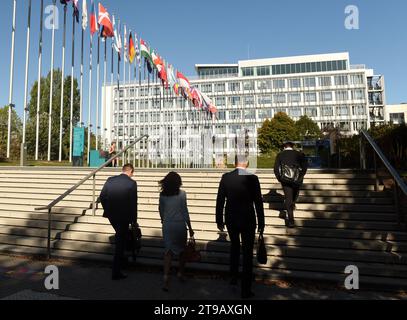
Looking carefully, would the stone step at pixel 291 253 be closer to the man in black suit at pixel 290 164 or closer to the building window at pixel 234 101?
the man in black suit at pixel 290 164

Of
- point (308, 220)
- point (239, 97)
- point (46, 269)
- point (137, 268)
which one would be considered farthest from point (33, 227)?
point (239, 97)

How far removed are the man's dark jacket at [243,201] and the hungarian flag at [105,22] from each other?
19852mm

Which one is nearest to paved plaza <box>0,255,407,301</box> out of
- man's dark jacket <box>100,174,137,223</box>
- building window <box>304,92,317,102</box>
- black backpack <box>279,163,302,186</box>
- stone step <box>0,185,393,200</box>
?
man's dark jacket <box>100,174,137,223</box>

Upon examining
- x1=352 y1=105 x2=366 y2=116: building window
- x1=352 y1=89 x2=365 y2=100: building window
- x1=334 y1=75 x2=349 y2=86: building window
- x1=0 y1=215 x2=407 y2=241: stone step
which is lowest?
x1=0 y1=215 x2=407 y2=241: stone step

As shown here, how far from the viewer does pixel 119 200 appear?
5098 millimetres

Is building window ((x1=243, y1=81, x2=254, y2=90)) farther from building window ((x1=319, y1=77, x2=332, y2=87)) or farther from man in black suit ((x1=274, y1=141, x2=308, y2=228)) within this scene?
man in black suit ((x1=274, y1=141, x2=308, y2=228))

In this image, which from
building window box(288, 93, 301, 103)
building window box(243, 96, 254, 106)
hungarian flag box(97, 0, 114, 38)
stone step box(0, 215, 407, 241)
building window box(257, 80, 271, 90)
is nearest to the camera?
stone step box(0, 215, 407, 241)

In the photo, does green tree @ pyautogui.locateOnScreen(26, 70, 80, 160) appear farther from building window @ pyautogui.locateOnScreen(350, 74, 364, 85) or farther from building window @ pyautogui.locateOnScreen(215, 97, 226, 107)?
building window @ pyautogui.locateOnScreen(350, 74, 364, 85)

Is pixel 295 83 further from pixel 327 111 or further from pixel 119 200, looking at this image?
pixel 119 200

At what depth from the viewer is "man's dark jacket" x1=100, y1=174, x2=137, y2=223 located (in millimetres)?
5090

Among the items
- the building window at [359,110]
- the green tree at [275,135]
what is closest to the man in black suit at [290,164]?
the green tree at [275,135]

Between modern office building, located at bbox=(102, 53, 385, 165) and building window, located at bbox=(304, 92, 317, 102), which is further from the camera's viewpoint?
building window, located at bbox=(304, 92, 317, 102)

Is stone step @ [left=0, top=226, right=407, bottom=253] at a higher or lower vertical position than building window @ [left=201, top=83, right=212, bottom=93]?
lower

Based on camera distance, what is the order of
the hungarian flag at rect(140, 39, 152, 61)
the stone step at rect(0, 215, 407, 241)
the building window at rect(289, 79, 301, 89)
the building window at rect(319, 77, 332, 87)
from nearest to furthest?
the stone step at rect(0, 215, 407, 241), the hungarian flag at rect(140, 39, 152, 61), the building window at rect(319, 77, 332, 87), the building window at rect(289, 79, 301, 89)
